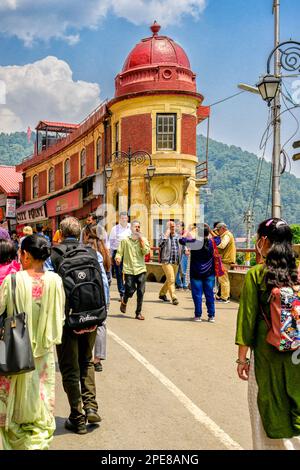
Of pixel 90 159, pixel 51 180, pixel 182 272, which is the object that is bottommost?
pixel 182 272

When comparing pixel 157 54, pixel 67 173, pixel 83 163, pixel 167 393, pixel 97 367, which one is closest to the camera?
pixel 167 393

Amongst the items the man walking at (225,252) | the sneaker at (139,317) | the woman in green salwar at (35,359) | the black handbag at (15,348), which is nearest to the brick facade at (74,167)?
the man walking at (225,252)

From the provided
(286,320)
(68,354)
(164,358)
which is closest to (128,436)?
(68,354)

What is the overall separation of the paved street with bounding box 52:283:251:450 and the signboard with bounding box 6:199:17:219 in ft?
151

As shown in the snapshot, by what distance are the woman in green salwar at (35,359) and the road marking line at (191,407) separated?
149 centimetres

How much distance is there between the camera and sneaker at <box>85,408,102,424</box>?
5465 mm

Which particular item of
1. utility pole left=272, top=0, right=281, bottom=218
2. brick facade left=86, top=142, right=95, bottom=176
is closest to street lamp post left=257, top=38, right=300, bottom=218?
utility pole left=272, top=0, right=281, bottom=218

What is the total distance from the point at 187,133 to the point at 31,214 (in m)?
21.9

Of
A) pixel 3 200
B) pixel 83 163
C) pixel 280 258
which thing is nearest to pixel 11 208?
pixel 3 200

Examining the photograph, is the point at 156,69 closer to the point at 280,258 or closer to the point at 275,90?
the point at 275,90

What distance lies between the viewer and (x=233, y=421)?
5.64 metres

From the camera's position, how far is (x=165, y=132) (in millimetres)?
32031
